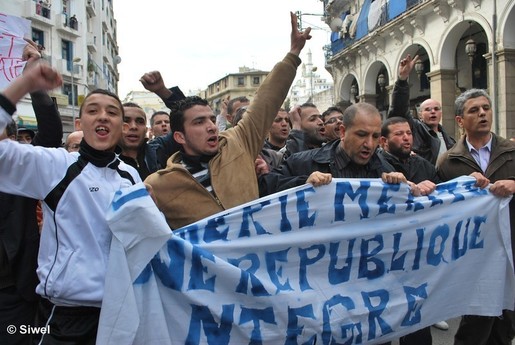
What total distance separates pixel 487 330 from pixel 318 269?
1.45 m

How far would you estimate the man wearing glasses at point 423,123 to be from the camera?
448 centimetres

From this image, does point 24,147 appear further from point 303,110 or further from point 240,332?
point 303,110

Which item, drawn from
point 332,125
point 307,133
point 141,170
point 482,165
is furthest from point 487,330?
point 141,170

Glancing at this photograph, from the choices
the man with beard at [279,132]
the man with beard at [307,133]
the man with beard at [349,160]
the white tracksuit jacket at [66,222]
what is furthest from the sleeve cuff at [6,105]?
the man with beard at [279,132]

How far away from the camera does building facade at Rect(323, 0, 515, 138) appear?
1280 cm

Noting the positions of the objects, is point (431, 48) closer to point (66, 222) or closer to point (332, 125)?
point (332, 125)

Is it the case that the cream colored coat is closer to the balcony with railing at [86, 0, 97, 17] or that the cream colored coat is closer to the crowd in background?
the crowd in background

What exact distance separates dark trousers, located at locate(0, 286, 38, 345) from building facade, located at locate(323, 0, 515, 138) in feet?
43.9

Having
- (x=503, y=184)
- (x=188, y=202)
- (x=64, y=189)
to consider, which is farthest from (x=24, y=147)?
(x=503, y=184)

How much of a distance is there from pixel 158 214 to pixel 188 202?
1.48 ft

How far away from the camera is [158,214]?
81.8 inches

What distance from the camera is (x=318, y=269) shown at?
8.68 feet

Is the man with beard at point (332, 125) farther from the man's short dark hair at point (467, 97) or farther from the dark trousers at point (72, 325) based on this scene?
the dark trousers at point (72, 325)

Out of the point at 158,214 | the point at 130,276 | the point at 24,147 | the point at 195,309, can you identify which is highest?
the point at 24,147
